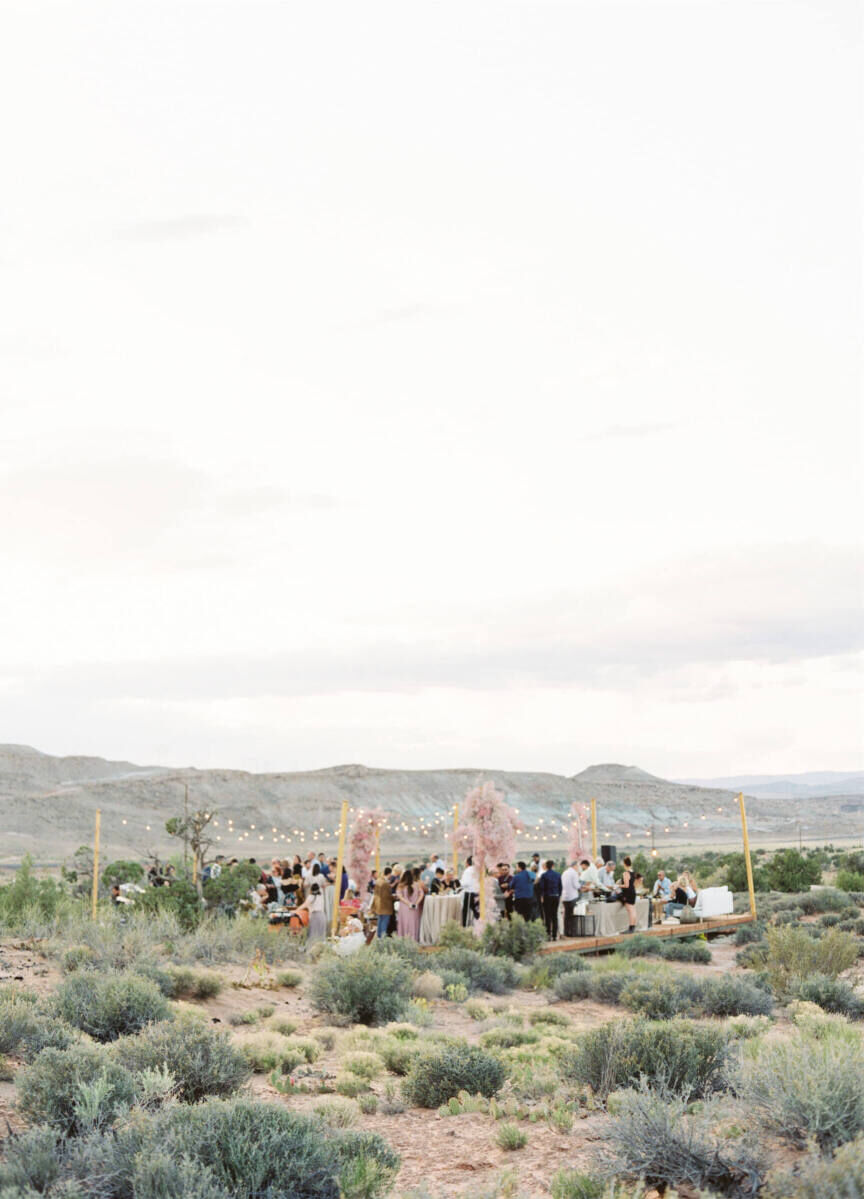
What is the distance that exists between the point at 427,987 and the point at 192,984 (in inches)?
133

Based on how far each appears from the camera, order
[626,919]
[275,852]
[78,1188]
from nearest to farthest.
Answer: [78,1188], [626,919], [275,852]

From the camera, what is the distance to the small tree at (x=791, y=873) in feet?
109

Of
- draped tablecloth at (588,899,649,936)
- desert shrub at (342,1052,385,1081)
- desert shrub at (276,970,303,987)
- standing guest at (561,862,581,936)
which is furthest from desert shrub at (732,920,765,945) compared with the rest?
desert shrub at (342,1052,385,1081)

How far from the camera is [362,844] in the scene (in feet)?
75.2

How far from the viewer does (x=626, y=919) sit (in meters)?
22.1

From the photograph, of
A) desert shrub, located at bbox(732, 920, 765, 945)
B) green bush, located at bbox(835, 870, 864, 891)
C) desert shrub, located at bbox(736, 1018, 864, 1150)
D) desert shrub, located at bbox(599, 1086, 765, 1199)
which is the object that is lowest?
green bush, located at bbox(835, 870, 864, 891)

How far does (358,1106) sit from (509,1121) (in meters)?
1.29

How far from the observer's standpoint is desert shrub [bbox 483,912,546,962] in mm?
18359

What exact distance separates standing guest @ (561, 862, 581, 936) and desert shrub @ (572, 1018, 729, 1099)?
1276cm

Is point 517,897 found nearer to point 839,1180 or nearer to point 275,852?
point 839,1180

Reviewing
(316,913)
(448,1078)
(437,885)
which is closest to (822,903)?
(437,885)

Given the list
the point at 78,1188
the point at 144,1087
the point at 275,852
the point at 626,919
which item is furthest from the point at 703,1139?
the point at 275,852

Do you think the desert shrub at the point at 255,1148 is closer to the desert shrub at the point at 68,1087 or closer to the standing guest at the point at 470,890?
the desert shrub at the point at 68,1087

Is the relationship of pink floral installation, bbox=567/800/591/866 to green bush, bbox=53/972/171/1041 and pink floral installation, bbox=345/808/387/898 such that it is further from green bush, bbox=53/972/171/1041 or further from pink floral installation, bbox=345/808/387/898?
green bush, bbox=53/972/171/1041
